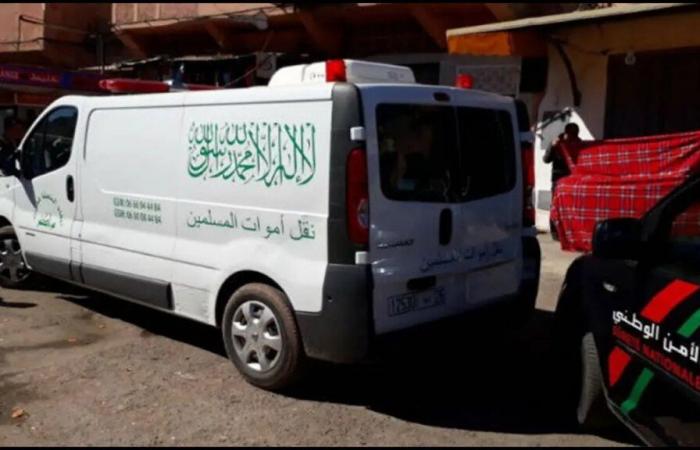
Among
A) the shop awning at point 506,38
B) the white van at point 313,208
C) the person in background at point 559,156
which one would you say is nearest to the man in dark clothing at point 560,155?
the person in background at point 559,156

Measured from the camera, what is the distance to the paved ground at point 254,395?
3.73 metres

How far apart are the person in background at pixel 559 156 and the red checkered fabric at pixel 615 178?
9 centimetres

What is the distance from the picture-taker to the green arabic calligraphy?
392 centimetres

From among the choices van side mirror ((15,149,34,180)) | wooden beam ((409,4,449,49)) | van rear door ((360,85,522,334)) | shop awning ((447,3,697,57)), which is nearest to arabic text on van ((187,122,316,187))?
van rear door ((360,85,522,334))

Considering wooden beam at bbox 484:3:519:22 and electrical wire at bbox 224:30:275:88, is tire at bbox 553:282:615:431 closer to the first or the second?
wooden beam at bbox 484:3:519:22

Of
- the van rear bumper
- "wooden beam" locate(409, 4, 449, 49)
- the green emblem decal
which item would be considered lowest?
the van rear bumper

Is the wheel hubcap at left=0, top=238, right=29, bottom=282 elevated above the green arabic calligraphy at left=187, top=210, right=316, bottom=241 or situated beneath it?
situated beneath

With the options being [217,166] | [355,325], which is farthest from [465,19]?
[355,325]

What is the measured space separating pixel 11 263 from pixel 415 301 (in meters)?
4.49

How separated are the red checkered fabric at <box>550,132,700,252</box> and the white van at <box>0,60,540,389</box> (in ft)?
12.6

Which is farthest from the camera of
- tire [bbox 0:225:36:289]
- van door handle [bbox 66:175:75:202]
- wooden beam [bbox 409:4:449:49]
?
wooden beam [bbox 409:4:449:49]

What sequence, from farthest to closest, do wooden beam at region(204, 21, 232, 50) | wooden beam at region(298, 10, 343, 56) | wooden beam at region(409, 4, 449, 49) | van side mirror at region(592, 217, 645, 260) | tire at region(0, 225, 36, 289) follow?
wooden beam at region(204, 21, 232, 50) < wooden beam at region(298, 10, 343, 56) < wooden beam at region(409, 4, 449, 49) < tire at region(0, 225, 36, 289) < van side mirror at region(592, 217, 645, 260)

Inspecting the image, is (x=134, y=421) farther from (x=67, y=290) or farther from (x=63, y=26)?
(x=63, y=26)

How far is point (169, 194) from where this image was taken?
4.77 metres
